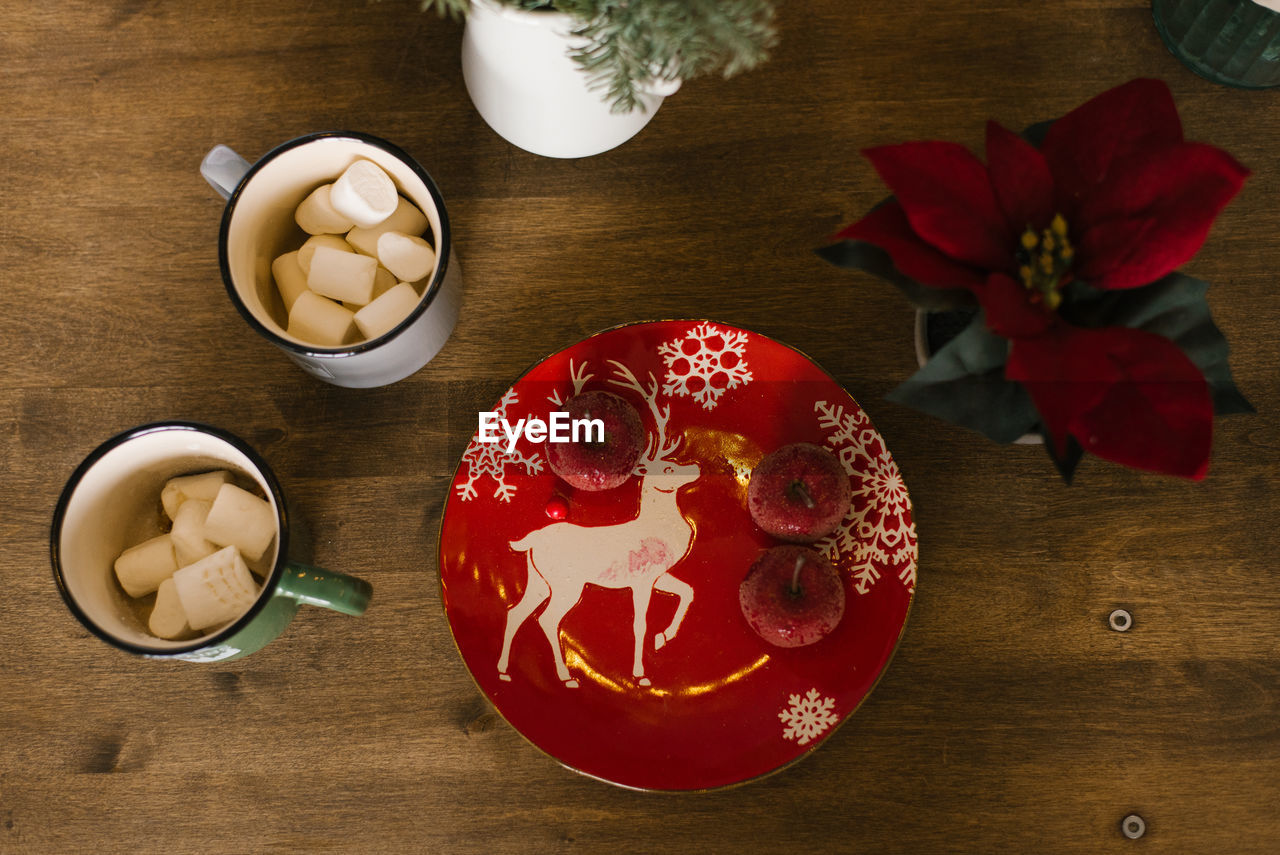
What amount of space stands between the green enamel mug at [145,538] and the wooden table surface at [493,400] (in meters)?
0.08

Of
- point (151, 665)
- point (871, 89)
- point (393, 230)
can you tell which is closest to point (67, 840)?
point (151, 665)

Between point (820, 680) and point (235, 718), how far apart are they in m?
0.44

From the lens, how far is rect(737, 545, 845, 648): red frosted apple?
56cm

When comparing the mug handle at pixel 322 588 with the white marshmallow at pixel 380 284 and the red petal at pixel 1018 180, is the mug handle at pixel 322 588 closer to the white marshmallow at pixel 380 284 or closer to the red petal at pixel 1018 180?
the white marshmallow at pixel 380 284

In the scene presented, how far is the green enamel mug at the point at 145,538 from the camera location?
0.53m

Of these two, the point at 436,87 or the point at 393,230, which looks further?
the point at 436,87

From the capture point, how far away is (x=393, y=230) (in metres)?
0.61

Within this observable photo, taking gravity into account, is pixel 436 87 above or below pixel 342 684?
above

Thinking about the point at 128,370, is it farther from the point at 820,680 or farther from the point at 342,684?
the point at 820,680

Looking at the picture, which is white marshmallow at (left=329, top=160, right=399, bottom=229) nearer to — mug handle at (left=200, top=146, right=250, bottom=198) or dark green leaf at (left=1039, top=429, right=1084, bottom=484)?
mug handle at (left=200, top=146, right=250, bottom=198)

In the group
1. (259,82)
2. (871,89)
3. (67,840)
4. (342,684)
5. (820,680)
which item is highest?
(871,89)

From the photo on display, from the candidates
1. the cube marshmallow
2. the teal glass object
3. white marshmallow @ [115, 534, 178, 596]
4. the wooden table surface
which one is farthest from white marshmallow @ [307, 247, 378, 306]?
the teal glass object

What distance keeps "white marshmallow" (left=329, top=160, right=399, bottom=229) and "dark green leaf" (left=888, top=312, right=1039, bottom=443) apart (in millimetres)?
376

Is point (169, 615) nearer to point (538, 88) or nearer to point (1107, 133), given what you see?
point (538, 88)
